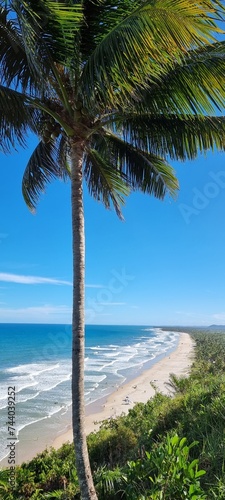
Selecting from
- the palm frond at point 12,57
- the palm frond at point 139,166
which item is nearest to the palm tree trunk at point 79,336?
the palm frond at point 12,57

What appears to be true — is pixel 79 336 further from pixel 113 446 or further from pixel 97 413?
pixel 97 413

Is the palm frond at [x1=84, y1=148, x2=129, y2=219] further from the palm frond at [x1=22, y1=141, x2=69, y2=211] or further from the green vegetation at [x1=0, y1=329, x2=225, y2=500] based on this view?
the green vegetation at [x1=0, y1=329, x2=225, y2=500]

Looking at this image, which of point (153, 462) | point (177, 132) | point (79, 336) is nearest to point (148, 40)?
point (177, 132)

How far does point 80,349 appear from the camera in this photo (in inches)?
168

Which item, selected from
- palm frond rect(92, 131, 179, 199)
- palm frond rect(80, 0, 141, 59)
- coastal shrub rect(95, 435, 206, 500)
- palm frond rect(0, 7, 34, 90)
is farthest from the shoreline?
palm frond rect(80, 0, 141, 59)

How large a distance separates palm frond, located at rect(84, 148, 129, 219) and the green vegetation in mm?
4255

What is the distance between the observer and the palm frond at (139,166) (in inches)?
259

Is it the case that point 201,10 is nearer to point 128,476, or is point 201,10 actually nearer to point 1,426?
point 128,476

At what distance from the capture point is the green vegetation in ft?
12.3

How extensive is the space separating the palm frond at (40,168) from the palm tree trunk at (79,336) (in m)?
2.26

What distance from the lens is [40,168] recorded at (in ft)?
23.2

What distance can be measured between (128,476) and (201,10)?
5146 mm

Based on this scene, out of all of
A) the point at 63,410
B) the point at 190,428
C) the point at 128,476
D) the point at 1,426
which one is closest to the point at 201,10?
the point at 128,476

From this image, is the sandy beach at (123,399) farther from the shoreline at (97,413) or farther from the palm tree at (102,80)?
the palm tree at (102,80)
